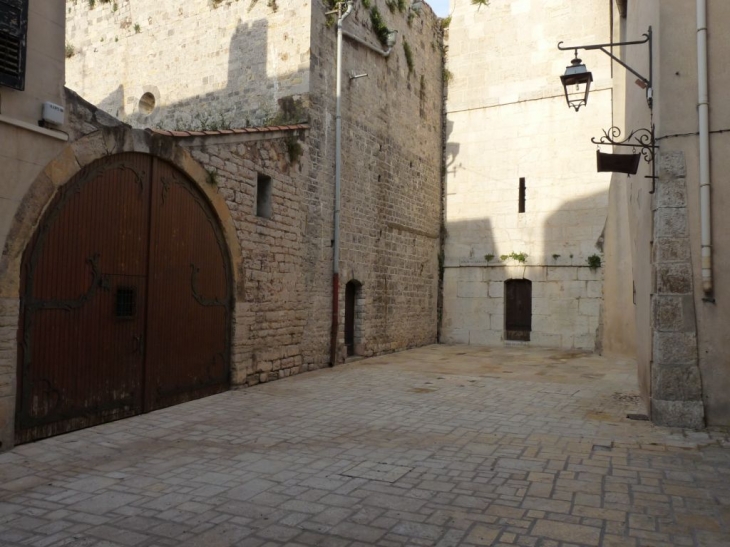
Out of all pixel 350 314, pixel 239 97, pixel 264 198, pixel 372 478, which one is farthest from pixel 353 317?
pixel 372 478

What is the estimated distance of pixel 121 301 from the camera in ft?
20.6

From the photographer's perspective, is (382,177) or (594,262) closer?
(382,177)

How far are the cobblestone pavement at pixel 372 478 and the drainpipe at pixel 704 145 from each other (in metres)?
1.64

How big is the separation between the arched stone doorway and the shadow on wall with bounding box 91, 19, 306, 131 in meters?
3.62

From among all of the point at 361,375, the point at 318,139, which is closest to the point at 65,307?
the point at 361,375

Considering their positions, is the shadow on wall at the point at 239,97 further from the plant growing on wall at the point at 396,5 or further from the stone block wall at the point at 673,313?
the stone block wall at the point at 673,313

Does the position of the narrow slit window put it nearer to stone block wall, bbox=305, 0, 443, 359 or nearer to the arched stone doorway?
stone block wall, bbox=305, 0, 443, 359

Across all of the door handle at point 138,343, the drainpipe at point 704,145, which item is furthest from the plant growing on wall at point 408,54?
the door handle at point 138,343

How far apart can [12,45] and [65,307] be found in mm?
2339

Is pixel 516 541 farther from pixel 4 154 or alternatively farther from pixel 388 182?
pixel 388 182

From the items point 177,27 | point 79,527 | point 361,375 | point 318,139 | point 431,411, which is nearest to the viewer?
point 79,527

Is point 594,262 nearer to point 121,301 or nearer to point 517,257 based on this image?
point 517,257

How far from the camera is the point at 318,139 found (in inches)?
410

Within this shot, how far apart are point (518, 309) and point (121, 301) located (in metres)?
11.0
